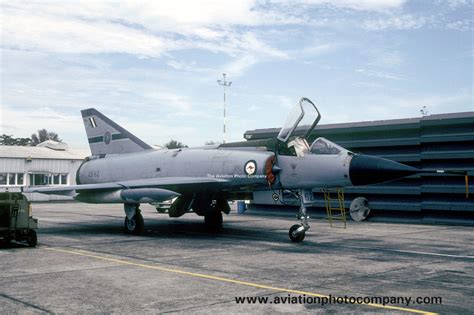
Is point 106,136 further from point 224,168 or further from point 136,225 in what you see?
point 224,168

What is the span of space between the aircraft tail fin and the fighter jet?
0.17m

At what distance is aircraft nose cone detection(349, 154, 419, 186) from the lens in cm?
1171

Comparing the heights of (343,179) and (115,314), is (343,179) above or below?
above

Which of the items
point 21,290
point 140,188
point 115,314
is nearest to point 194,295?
point 115,314

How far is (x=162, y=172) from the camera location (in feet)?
51.7

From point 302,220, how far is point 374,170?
2.27m

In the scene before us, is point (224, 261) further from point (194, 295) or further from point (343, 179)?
point (343, 179)

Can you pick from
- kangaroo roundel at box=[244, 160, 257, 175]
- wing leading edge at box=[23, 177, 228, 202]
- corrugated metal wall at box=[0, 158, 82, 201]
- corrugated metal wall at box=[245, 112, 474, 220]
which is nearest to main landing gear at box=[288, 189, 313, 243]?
kangaroo roundel at box=[244, 160, 257, 175]

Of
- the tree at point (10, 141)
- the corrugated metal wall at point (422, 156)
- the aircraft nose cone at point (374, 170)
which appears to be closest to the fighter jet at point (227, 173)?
the aircraft nose cone at point (374, 170)

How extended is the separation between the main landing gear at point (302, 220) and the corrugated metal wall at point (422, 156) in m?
9.49

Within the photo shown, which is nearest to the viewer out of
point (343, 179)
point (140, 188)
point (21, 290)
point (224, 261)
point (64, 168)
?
point (21, 290)

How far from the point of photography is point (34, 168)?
43188 mm

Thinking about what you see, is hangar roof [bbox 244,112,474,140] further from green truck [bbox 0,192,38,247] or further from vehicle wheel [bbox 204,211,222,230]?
green truck [bbox 0,192,38,247]

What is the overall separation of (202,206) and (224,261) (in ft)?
18.8
